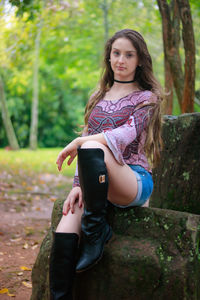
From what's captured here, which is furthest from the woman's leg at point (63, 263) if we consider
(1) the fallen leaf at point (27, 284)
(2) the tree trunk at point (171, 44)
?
(2) the tree trunk at point (171, 44)

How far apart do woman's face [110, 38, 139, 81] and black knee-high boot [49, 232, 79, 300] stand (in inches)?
48.3

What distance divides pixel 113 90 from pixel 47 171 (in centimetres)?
809

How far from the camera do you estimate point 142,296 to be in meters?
2.13

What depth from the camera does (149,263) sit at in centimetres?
212

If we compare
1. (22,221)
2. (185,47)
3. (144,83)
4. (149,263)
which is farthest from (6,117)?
(149,263)

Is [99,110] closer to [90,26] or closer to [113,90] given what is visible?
[113,90]

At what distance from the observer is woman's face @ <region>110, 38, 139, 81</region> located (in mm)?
2594

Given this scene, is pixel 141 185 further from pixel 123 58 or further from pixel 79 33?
pixel 79 33

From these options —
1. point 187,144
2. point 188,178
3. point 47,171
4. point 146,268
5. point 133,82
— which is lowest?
point 47,171

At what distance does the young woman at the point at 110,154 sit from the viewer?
207 centimetres

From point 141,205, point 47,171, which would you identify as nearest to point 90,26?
point 47,171

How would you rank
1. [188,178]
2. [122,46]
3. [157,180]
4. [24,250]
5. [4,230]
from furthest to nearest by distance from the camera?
[4,230] → [24,250] → [157,180] → [188,178] → [122,46]

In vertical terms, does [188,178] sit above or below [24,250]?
above

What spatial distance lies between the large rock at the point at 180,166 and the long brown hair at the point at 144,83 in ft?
1.44
